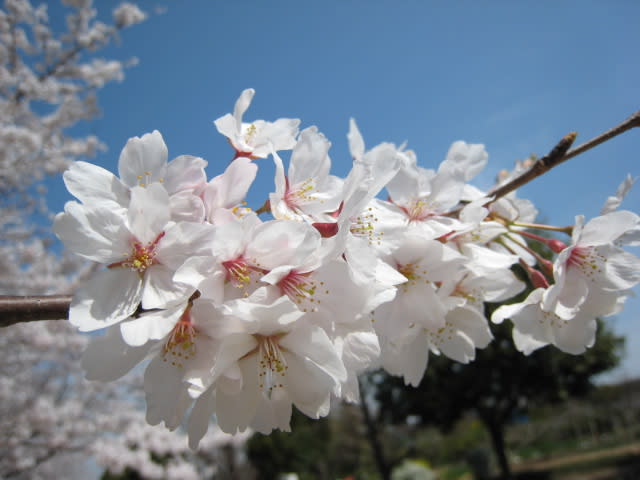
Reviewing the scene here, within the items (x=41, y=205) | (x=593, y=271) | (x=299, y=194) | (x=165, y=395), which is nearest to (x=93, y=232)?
(x=165, y=395)

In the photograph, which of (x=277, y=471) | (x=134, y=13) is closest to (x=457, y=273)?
(x=134, y=13)

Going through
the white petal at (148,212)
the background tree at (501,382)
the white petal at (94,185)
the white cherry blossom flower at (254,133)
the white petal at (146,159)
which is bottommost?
the background tree at (501,382)

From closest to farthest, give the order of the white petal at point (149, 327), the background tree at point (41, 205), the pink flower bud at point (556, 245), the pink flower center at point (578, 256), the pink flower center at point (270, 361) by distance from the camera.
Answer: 1. the white petal at point (149, 327)
2. the pink flower center at point (270, 361)
3. the pink flower center at point (578, 256)
4. the pink flower bud at point (556, 245)
5. the background tree at point (41, 205)

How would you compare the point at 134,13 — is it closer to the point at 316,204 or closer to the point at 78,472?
the point at 316,204

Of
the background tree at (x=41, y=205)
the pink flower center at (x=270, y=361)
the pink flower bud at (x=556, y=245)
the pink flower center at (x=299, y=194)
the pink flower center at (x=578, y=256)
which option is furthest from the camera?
the background tree at (x=41, y=205)

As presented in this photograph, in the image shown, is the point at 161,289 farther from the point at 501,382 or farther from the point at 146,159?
the point at 501,382

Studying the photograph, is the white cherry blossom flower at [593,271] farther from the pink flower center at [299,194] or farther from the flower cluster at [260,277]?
the pink flower center at [299,194]

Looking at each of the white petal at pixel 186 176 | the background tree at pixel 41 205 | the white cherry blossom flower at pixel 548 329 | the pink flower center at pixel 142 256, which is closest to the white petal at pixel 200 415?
the pink flower center at pixel 142 256

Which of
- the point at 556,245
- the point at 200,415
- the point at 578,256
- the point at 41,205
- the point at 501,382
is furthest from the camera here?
the point at 501,382
